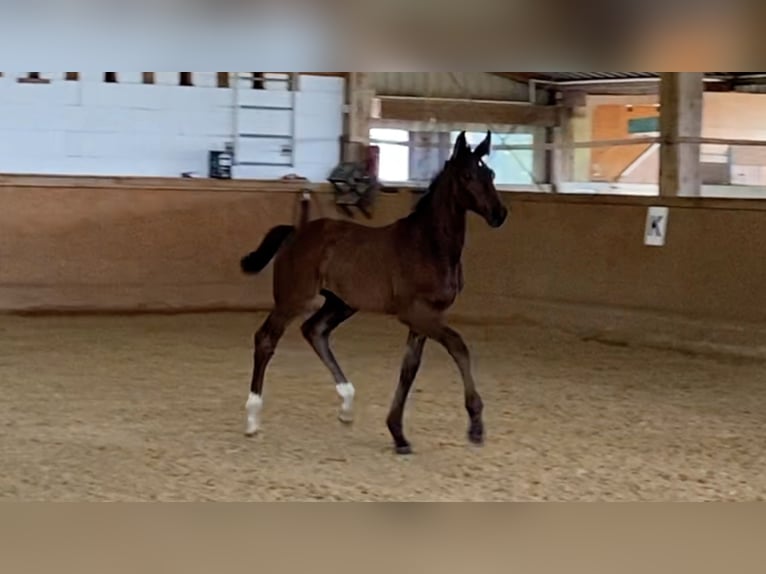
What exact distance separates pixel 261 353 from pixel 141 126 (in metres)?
3.84

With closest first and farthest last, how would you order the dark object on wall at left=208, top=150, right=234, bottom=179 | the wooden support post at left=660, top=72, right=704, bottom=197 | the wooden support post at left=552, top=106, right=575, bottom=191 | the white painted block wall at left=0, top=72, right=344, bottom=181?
1. the wooden support post at left=660, top=72, right=704, bottom=197
2. the white painted block wall at left=0, top=72, right=344, bottom=181
3. the dark object on wall at left=208, top=150, right=234, bottom=179
4. the wooden support post at left=552, top=106, right=575, bottom=191

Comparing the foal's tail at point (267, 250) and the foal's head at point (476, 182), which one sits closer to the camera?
the foal's head at point (476, 182)

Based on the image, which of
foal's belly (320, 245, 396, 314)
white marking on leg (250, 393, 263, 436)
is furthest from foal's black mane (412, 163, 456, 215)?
white marking on leg (250, 393, 263, 436)

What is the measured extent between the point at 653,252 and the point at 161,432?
3.01m

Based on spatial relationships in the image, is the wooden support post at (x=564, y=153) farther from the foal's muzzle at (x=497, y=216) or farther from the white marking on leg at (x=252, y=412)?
the foal's muzzle at (x=497, y=216)

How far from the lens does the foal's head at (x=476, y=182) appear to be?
254 cm

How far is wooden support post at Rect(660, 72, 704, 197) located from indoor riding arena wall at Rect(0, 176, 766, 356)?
0.26 meters

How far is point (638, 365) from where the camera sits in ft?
14.9

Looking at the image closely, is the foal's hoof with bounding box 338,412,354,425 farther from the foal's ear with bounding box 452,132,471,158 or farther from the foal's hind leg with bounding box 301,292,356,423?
the foal's ear with bounding box 452,132,471,158

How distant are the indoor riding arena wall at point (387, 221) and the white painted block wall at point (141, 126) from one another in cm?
Result: 29

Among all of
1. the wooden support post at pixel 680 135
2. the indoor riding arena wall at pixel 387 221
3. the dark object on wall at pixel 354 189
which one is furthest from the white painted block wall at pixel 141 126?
the wooden support post at pixel 680 135

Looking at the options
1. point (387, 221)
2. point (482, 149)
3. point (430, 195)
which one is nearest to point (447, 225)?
point (430, 195)

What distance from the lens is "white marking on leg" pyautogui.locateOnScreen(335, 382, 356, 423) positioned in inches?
124

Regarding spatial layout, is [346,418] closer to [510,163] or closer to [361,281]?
[361,281]
